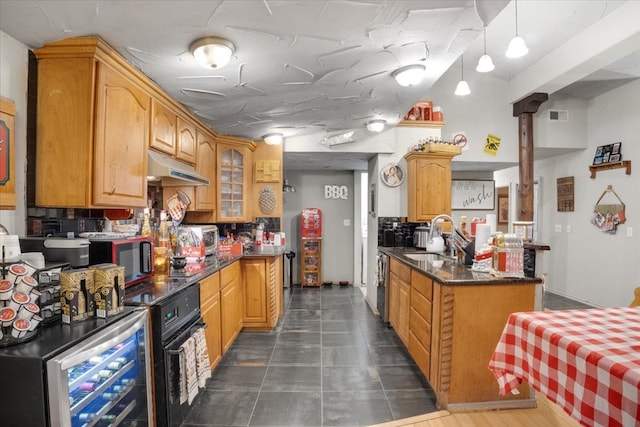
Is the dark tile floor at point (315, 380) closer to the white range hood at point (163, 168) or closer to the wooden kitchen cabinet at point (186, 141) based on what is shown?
the white range hood at point (163, 168)

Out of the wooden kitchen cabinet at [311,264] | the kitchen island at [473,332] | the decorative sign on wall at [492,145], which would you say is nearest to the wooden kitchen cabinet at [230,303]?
the kitchen island at [473,332]

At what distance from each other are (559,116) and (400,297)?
11.9 ft

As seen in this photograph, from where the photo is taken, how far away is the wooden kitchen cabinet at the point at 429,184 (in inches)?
143

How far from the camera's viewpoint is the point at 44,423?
1.03 m

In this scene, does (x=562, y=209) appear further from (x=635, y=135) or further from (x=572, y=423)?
(x=572, y=423)

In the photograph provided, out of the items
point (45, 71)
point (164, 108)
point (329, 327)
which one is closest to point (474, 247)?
point (329, 327)

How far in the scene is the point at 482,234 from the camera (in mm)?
2439

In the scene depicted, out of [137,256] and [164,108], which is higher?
[164,108]

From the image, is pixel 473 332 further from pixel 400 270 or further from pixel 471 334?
pixel 400 270

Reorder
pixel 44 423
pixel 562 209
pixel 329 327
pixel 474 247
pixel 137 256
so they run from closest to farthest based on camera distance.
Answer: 1. pixel 44 423
2. pixel 137 256
3. pixel 474 247
4. pixel 329 327
5. pixel 562 209

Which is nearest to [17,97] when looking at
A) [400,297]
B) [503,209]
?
[400,297]

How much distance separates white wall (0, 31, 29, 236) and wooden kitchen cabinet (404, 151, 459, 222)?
3.22 metres

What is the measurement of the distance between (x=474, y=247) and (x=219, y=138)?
274 centimetres

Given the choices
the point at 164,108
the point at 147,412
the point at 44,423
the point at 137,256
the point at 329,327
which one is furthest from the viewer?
the point at 329,327
